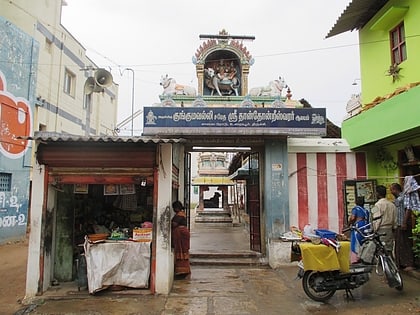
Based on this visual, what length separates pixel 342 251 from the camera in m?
5.32

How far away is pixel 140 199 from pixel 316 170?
14.1 feet

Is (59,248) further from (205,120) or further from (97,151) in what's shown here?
(205,120)

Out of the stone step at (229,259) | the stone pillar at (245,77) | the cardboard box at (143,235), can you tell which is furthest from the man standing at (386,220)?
the stone pillar at (245,77)

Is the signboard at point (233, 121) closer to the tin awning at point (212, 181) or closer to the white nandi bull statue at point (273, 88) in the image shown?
the white nandi bull statue at point (273, 88)

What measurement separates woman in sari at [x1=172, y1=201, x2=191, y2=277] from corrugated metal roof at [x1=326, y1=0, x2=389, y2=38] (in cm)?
661

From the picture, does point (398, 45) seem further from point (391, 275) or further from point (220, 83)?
point (391, 275)

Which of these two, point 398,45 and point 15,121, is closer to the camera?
point 398,45

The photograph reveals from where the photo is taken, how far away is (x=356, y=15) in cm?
891

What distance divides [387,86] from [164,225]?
253 inches

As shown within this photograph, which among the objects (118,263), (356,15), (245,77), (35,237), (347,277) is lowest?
(347,277)

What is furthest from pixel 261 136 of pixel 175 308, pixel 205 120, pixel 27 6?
pixel 27 6

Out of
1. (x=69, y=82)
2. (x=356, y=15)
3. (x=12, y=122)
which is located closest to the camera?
(x=356, y=15)

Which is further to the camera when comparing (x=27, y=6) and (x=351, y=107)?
(x=27, y=6)

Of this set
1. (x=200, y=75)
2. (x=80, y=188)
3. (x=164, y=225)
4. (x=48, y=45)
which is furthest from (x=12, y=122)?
(x=164, y=225)
